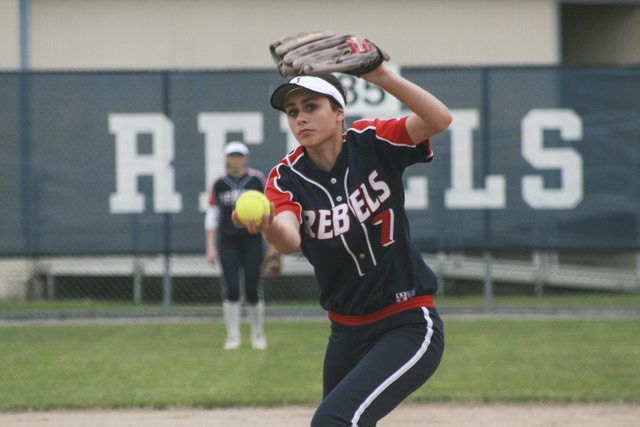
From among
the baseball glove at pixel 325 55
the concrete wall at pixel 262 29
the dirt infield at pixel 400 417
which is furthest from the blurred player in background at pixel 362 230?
the concrete wall at pixel 262 29

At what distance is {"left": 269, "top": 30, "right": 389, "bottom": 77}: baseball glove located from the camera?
10.5ft

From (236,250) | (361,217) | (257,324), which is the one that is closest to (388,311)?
(361,217)

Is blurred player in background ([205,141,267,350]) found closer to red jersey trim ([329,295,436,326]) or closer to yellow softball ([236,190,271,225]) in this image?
red jersey trim ([329,295,436,326])

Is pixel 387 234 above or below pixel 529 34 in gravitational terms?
below

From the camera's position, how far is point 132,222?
11.2 meters

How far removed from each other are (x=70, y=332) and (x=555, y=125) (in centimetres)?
618

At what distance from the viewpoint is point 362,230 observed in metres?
3.69

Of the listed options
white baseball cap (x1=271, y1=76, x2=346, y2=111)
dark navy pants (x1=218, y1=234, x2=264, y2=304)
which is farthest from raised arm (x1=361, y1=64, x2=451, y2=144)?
dark navy pants (x1=218, y1=234, x2=264, y2=304)

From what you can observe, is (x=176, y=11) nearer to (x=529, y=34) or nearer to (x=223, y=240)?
(x=529, y=34)

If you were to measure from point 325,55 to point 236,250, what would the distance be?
6299 millimetres

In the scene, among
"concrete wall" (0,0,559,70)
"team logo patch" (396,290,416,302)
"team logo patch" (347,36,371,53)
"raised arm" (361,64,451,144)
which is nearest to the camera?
"team logo patch" (347,36,371,53)

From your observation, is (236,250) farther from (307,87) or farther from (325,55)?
(325,55)

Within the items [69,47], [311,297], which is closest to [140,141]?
[311,297]

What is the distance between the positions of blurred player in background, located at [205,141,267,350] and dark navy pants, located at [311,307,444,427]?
5422 millimetres
